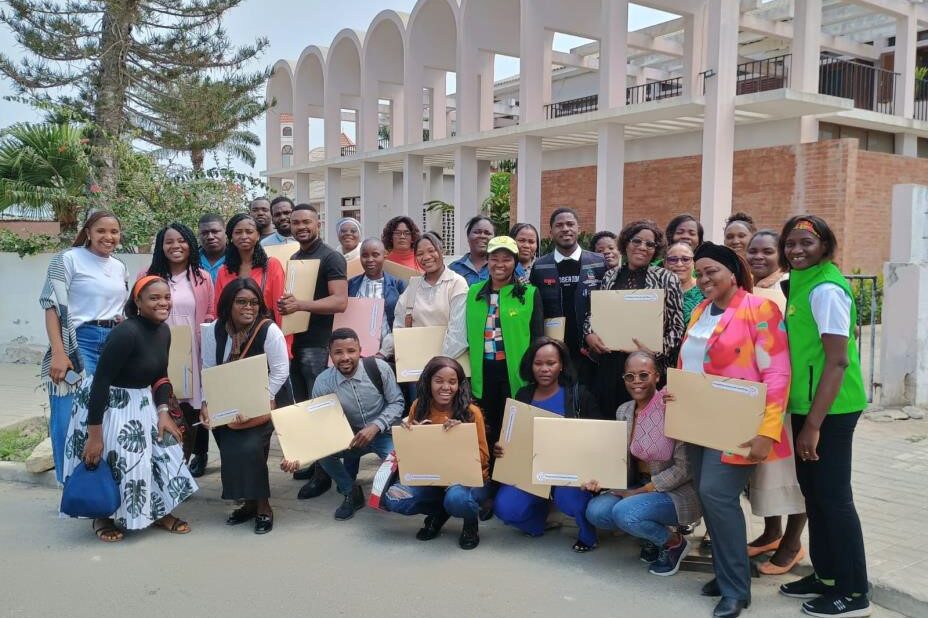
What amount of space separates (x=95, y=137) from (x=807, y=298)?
13654 mm

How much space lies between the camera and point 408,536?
4777mm

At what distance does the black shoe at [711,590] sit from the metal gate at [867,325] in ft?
7.53

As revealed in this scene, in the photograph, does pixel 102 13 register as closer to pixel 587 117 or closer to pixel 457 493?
pixel 587 117

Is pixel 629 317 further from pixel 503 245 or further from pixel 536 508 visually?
pixel 536 508

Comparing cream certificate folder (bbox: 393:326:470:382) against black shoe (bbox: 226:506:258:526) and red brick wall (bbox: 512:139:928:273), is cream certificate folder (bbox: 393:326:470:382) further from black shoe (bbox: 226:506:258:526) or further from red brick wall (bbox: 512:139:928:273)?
red brick wall (bbox: 512:139:928:273)

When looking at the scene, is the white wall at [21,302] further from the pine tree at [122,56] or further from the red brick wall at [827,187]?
the red brick wall at [827,187]

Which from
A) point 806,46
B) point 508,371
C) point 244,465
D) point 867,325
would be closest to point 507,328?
point 508,371

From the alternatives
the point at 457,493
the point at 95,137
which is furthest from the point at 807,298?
the point at 95,137

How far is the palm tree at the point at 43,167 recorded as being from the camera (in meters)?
11.5

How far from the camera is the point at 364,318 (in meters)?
5.79

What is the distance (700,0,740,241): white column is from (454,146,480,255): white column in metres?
6.38

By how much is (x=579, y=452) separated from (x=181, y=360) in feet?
9.28

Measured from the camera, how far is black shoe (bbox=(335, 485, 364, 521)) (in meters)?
5.11

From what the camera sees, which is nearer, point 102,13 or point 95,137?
point 95,137
